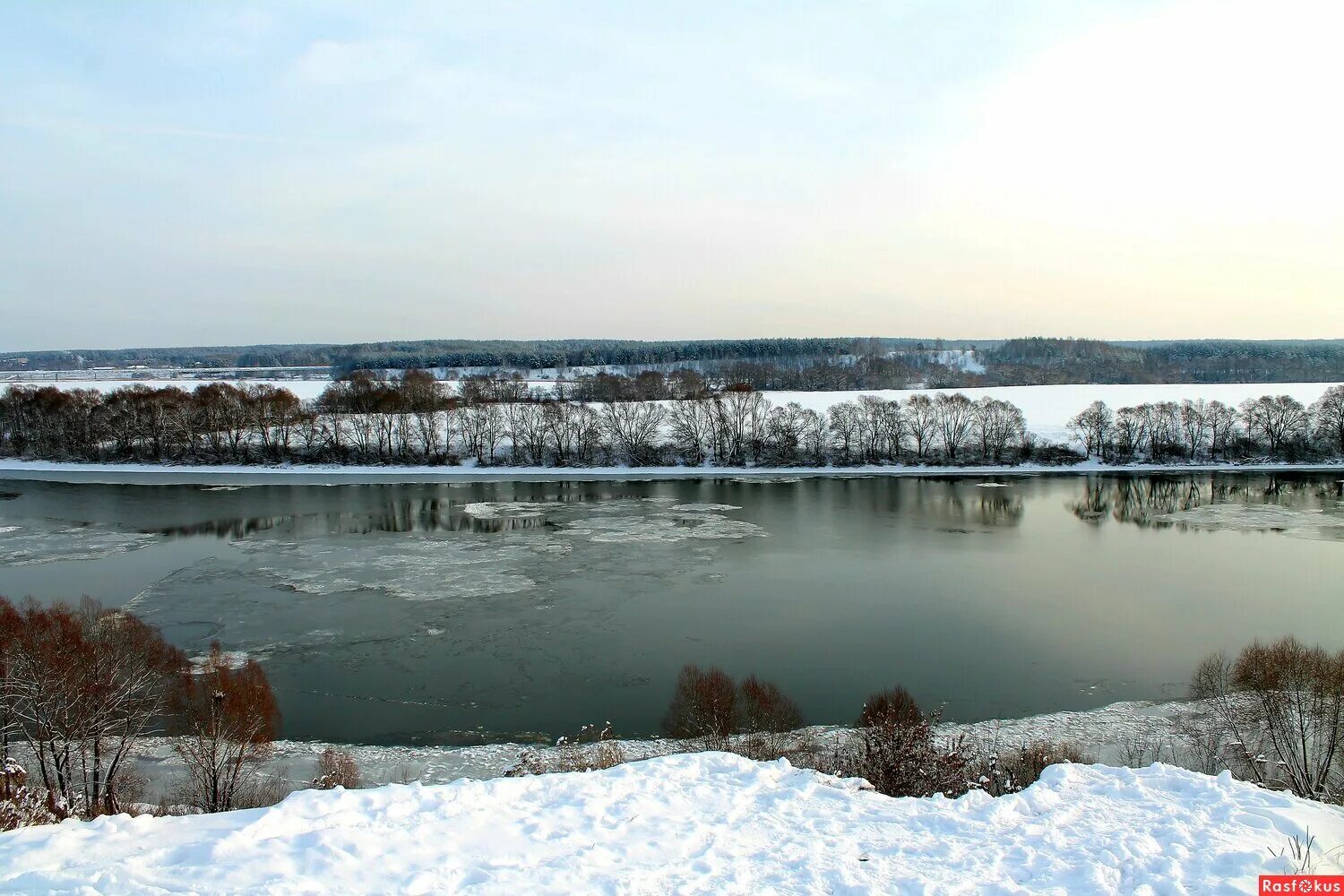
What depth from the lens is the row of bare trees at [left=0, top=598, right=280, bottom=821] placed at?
7488mm

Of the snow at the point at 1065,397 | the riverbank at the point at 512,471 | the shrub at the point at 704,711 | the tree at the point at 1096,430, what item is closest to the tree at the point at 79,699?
the shrub at the point at 704,711

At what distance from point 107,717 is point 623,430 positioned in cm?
3074

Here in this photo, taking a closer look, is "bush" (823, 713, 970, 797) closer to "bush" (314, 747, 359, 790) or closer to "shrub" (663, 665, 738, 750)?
"shrub" (663, 665, 738, 750)

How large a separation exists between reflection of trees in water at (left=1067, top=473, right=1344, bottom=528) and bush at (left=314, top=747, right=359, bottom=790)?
70.2 feet

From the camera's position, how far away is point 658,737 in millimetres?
9375

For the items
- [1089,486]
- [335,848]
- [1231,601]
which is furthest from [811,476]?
[335,848]

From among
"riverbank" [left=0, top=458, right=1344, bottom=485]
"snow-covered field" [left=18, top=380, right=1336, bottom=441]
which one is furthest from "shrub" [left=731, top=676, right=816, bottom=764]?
"snow-covered field" [left=18, top=380, right=1336, bottom=441]

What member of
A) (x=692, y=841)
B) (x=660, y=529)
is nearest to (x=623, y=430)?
(x=660, y=529)

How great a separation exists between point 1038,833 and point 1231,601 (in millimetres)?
12522

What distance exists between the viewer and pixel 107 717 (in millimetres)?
8227

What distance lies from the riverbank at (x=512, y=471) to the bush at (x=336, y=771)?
2457cm

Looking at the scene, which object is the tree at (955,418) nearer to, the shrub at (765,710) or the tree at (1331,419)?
the tree at (1331,419)

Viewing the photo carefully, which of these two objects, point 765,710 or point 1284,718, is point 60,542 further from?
point 1284,718

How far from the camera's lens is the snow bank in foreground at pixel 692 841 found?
14.0 ft
